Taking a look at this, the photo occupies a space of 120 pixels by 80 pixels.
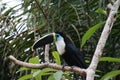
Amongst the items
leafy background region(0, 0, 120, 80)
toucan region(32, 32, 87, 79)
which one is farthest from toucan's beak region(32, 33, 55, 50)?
leafy background region(0, 0, 120, 80)

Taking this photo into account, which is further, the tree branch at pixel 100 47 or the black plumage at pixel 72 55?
the black plumage at pixel 72 55

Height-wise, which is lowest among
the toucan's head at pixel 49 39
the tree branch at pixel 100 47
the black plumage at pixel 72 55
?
the black plumage at pixel 72 55

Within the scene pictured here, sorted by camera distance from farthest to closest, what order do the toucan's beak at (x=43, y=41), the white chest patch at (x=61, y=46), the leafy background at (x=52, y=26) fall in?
the leafy background at (x=52, y=26) < the white chest patch at (x=61, y=46) < the toucan's beak at (x=43, y=41)

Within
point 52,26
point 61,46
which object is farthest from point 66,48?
point 52,26

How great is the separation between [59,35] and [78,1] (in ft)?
1.26

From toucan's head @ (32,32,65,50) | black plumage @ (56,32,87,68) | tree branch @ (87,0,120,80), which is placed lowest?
black plumage @ (56,32,87,68)

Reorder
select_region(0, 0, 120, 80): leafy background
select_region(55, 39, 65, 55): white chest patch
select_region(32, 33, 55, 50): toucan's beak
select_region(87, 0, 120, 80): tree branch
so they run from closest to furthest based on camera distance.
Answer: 1. select_region(87, 0, 120, 80): tree branch
2. select_region(32, 33, 55, 50): toucan's beak
3. select_region(55, 39, 65, 55): white chest patch
4. select_region(0, 0, 120, 80): leafy background

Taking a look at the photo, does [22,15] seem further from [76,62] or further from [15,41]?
[76,62]

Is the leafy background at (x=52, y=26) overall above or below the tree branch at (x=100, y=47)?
below

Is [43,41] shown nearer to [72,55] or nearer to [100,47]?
[72,55]

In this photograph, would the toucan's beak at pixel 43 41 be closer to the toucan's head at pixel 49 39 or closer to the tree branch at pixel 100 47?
the toucan's head at pixel 49 39

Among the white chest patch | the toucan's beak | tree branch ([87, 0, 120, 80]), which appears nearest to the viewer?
tree branch ([87, 0, 120, 80])

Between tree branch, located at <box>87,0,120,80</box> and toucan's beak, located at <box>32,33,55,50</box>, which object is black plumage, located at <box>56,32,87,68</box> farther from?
tree branch, located at <box>87,0,120,80</box>

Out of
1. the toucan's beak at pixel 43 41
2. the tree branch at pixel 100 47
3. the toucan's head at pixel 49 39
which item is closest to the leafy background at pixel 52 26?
the toucan's head at pixel 49 39
